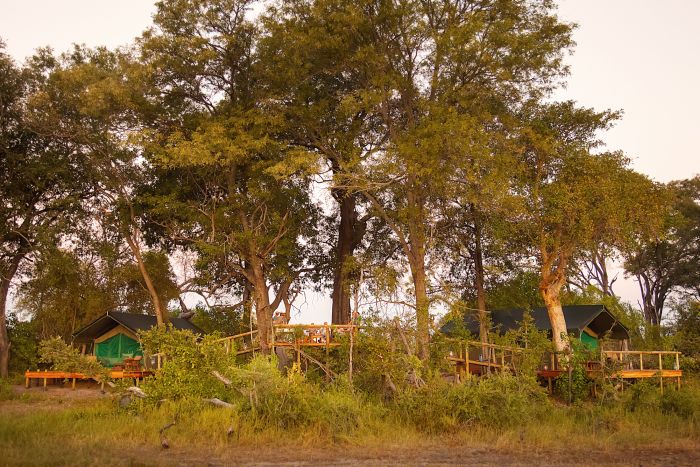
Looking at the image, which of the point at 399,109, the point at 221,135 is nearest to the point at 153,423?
the point at 221,135

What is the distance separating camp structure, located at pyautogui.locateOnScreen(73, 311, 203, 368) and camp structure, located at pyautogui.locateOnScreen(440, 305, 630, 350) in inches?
541

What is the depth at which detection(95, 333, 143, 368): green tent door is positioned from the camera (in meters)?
27.8

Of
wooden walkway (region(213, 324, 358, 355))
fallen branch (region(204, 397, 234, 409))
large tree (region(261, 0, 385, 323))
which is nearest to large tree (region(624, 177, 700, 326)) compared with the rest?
large tree (region(261, 0, 385, 323))

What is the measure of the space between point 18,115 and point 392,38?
1618 centimetres

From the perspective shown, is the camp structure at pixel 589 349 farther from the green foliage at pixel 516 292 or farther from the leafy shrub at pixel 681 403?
the green foliage at pixel 516 292

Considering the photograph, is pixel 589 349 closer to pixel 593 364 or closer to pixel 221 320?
pixel 593 364

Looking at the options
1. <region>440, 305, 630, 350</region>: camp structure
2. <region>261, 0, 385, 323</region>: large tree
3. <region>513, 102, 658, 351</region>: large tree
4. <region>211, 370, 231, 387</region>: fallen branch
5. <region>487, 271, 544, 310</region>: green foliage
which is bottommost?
<region>211, 370, 231, 387</region>: fallen branch

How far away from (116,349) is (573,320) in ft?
66.7

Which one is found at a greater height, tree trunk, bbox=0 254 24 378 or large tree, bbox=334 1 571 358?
large tree, bbox=334 1 571 358

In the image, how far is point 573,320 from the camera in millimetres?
27391

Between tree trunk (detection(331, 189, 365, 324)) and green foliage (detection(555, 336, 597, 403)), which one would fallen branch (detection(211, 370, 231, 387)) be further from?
tree trunk (detection(331, 189, 365, 324))

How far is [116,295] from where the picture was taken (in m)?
32.8

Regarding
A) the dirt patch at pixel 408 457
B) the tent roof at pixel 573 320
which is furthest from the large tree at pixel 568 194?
the dirt patch at pixel 408 457

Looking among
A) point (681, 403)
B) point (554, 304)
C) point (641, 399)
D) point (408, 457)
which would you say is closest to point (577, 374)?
point (641, 399)
